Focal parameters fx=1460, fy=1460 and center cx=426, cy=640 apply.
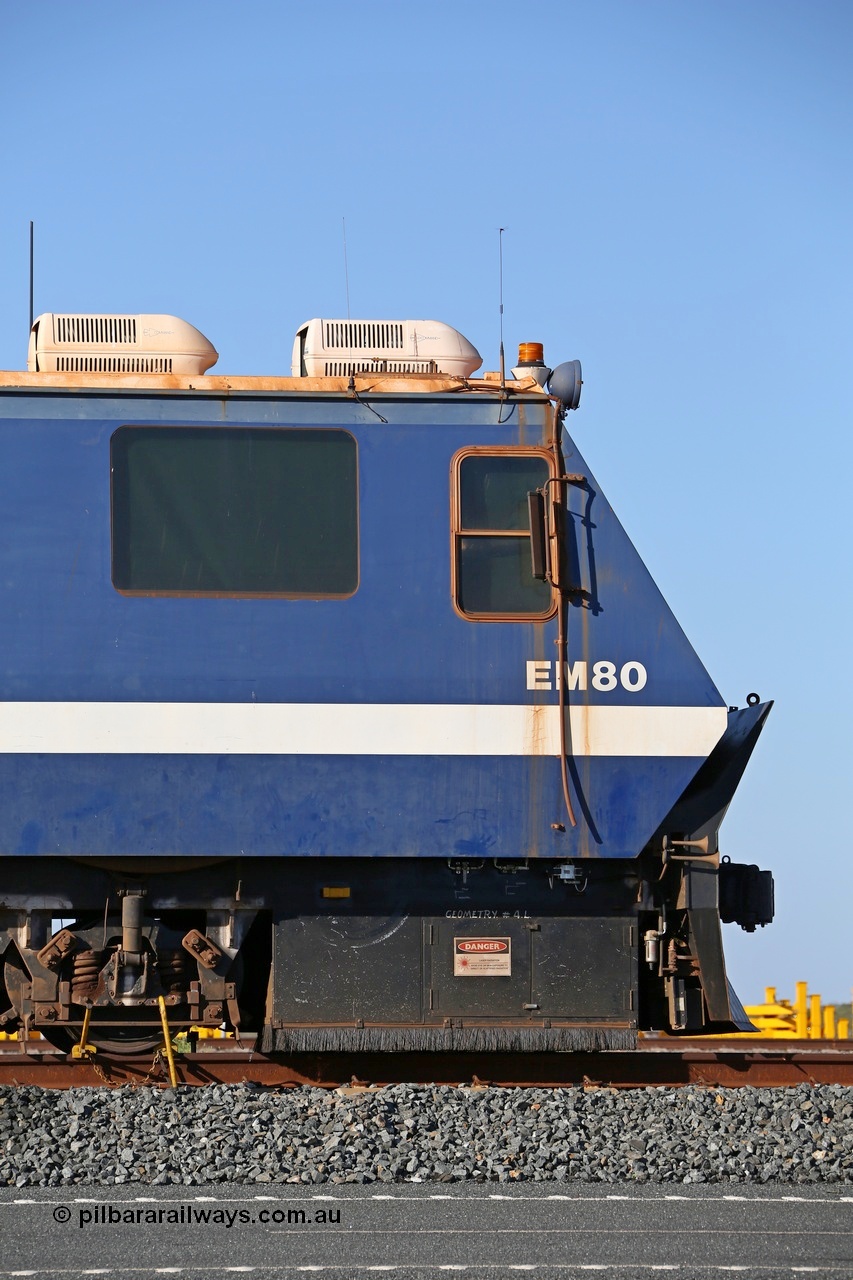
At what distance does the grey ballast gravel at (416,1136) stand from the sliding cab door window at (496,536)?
2588mm

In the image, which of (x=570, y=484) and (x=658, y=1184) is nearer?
(x=658, y=1184)

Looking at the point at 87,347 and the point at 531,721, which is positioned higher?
the point at 87,347

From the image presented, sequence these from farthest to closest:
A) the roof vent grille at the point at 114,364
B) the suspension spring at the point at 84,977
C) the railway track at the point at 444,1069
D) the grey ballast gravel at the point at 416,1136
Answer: the railway track at the point at 444,1069, the roof vent grille at the point at 114,364, the suspension spring at the point at 84,977, the grey ballast gravel at the point at 416,1136

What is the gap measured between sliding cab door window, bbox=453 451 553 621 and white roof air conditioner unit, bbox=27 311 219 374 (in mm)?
1740

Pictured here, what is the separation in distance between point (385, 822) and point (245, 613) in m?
1.33

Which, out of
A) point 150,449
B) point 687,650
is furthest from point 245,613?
point 687,650

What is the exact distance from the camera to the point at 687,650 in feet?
26.3

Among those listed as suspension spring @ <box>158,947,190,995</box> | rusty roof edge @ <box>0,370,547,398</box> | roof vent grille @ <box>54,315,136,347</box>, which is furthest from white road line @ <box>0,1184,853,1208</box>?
roof vent grille @ <box>54,315,136,347</box>

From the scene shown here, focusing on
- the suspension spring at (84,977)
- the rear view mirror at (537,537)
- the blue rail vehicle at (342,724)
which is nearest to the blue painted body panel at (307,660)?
the blue rail vehicle at (342,724)

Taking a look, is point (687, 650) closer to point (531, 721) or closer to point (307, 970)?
point (531, 721)

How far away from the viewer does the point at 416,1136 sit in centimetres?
691

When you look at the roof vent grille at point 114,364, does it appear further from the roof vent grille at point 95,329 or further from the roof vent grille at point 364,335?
the roof vent grille at point 364,335

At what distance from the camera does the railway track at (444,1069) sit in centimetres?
855

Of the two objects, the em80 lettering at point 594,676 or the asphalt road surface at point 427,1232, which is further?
the em80 lettering at point 594,676
